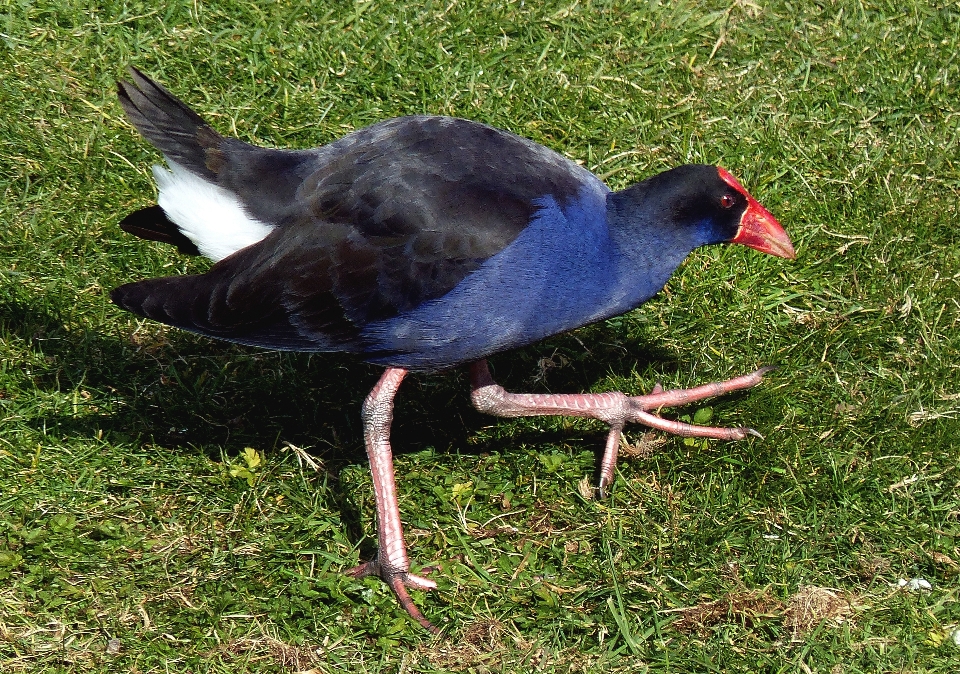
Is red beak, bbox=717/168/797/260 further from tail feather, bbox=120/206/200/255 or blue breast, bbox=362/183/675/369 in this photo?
tail feather, bbox=120/206/200/255

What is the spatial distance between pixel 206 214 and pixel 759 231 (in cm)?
170

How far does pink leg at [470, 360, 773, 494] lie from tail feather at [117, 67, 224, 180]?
1111 millimetres

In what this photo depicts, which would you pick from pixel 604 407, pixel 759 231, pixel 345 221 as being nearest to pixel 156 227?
pixel 345 221

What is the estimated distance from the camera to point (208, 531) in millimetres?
3469

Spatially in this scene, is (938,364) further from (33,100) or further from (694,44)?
(33,100)

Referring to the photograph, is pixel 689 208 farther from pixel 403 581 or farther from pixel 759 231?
pixel 403 581

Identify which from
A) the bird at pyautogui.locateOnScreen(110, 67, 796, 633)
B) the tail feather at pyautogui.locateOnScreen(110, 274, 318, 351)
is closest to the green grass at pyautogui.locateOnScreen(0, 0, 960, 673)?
the bird at pyautogui.locateOnScreen(110, 67, 796, 633)

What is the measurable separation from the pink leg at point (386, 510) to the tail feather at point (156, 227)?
751mm

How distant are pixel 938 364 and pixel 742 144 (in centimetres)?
135

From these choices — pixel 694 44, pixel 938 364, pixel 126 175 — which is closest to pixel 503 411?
pixel 938 364

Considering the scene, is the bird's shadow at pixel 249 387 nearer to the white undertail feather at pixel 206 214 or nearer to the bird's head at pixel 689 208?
the white undertail feather at pixel 206 214

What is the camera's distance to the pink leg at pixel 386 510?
326 centimetres

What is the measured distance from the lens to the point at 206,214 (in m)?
3.37

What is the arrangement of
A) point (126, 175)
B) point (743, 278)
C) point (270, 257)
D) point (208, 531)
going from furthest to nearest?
1. point (126, 175)
2. point (743, 278)
3. point (208, 531)
4. point (270, 257)
